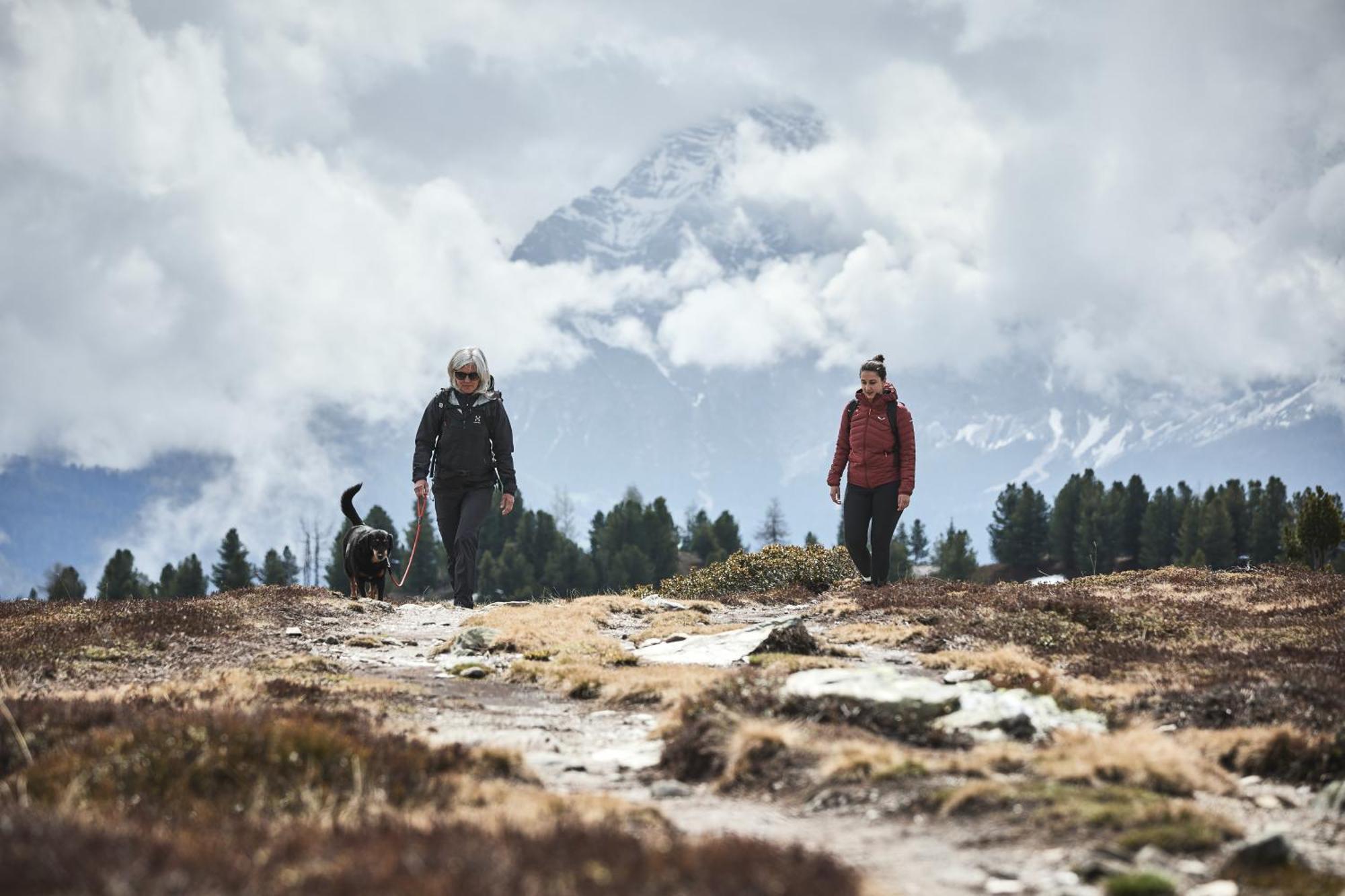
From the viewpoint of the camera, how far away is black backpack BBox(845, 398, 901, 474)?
16.5m

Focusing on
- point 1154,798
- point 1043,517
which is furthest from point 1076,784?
point 1043,517

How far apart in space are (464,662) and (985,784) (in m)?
6.83

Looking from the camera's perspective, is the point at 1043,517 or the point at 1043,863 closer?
the point at 1043,863

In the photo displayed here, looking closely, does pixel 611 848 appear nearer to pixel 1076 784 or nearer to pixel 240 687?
pixel 1076 784

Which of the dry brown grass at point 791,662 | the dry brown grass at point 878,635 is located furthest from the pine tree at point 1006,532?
the dry brown grass at point 791,662

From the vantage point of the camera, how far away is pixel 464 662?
36.6 feet

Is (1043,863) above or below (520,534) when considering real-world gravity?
below

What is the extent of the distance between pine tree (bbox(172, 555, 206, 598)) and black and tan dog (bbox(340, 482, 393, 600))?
10204cm

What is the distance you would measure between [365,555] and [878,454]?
957cm

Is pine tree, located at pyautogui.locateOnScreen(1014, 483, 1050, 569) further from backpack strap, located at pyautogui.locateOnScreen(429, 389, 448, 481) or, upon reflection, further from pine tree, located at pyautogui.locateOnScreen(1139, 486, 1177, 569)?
backpack strap, located at pyautogui.locateOnScreen(429, 389, 448, 481)

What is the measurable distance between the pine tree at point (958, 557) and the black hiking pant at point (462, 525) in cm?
10947

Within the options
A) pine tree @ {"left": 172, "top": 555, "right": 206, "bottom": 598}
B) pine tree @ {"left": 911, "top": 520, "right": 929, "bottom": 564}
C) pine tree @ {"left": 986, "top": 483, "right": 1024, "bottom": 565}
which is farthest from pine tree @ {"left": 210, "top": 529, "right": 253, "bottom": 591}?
pine tree @ {"left": 911, "top": 520, "right": 929, "bottom": 564}

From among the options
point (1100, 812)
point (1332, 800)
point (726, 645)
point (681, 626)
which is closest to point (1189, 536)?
point (681, 626)

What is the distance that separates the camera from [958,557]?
124625 mm
